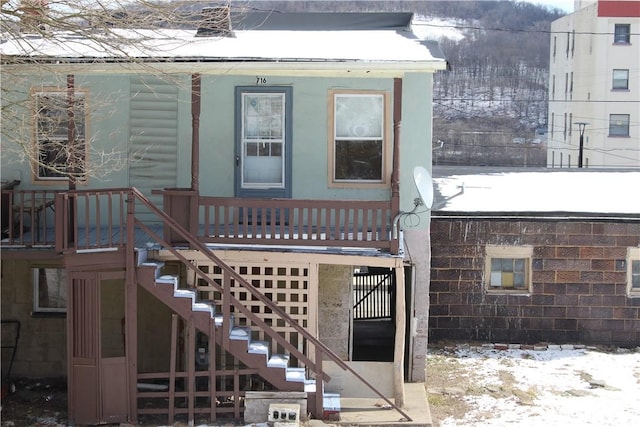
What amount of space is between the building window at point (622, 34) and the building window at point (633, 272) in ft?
131

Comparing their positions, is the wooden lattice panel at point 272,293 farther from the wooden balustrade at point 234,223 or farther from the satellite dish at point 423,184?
the satellite dish at point 423,184

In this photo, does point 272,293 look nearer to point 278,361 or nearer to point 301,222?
point 278,361

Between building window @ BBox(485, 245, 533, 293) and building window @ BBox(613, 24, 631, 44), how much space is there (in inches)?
1604

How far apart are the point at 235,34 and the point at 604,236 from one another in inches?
290

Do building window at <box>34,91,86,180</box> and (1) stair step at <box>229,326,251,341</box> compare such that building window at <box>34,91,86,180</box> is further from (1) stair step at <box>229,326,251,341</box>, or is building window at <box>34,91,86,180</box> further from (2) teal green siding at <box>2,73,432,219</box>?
(1) stair step at <box>229,326,251,341</box>

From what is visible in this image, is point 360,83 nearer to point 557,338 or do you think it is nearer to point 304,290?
point 304,290

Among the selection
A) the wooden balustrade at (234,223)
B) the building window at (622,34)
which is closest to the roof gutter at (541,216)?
the wooden balustrade at (234,223)

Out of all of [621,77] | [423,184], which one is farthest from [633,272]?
[621,77]

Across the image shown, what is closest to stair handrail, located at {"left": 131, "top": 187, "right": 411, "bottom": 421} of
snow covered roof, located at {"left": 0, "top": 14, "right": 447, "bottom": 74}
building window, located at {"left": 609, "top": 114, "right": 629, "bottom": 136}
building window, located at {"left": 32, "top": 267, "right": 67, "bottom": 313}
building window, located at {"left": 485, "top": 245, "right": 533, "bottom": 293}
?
snow covered roof, located at {"left": 0, "top": 14, "right": 447, "bottom": 74}

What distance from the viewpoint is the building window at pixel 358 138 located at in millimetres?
13414

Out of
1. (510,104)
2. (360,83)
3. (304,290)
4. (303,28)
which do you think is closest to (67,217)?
(304,290)

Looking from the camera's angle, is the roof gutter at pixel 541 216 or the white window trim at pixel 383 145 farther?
the roof gutter at pixel 541 216

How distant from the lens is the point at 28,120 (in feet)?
39.1

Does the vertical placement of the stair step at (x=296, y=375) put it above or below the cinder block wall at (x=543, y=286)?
below
